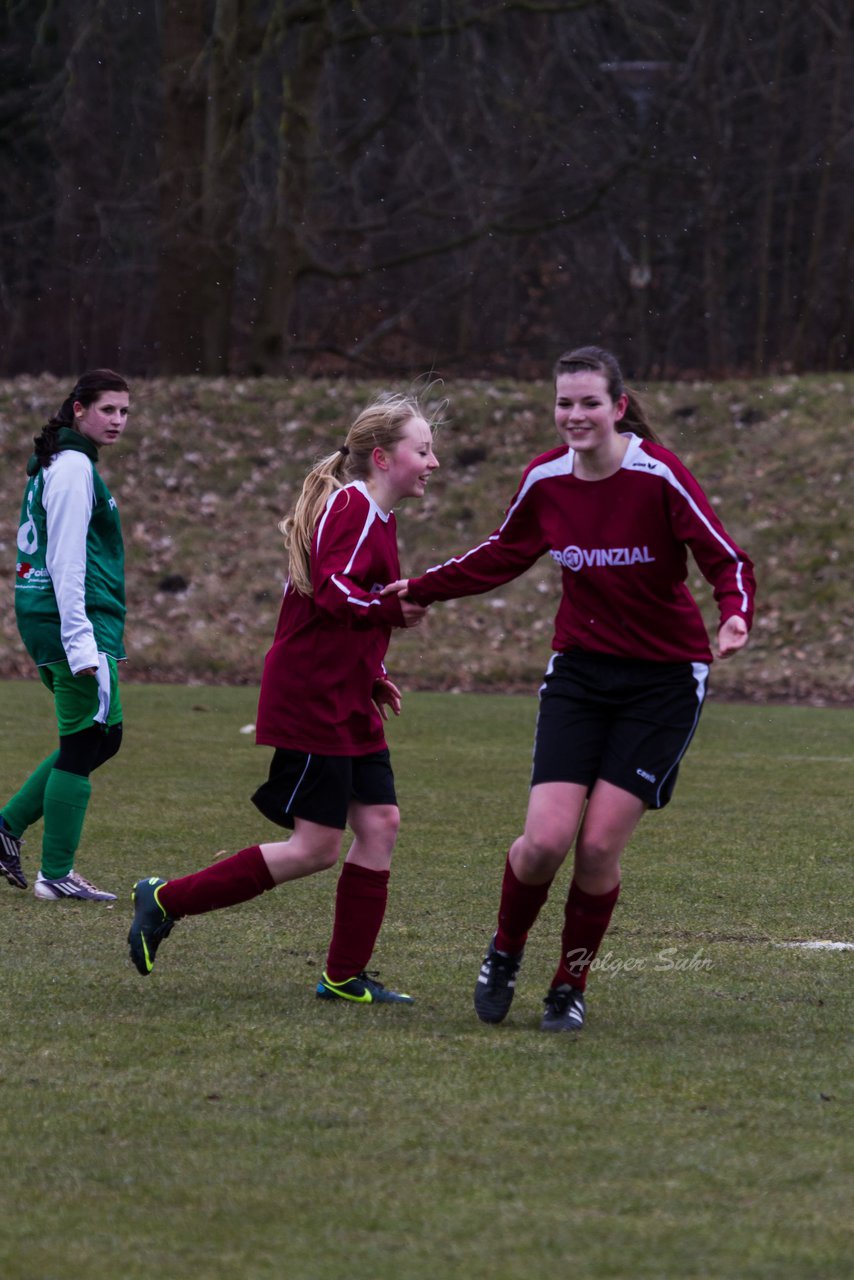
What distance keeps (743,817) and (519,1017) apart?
4071 millimetres

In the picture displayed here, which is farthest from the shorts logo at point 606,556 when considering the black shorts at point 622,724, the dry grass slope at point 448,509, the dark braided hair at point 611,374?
the dry grass slope at point 448,509

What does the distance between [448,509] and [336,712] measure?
49.6ft

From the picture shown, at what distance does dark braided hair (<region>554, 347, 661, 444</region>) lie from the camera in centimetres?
464

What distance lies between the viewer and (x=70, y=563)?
6.25 metres

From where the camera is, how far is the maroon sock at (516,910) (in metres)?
4.72

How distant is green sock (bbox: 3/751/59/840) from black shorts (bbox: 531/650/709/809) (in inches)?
108

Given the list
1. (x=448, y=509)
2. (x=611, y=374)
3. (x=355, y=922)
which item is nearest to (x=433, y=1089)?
(x=355, y=922)

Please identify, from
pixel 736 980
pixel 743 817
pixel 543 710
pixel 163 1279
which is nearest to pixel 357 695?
pixel 543 710

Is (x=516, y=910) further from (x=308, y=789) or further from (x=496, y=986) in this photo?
(x=308, y=789)

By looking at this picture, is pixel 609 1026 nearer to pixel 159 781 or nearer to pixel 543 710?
pixel 543 710

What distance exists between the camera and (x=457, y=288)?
92.3 feet

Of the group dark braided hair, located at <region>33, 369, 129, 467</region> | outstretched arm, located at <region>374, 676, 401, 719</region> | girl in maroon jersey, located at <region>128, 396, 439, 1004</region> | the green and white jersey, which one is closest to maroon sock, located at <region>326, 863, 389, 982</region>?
girl in maroon jersey, located at <region>128, 396, 439, 1004</region>

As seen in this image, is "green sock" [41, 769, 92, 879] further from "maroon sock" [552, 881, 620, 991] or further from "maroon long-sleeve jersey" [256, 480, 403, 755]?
"maroon sock" [552, 881, 620, 991]

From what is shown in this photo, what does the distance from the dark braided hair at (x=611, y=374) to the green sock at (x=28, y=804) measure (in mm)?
2957
